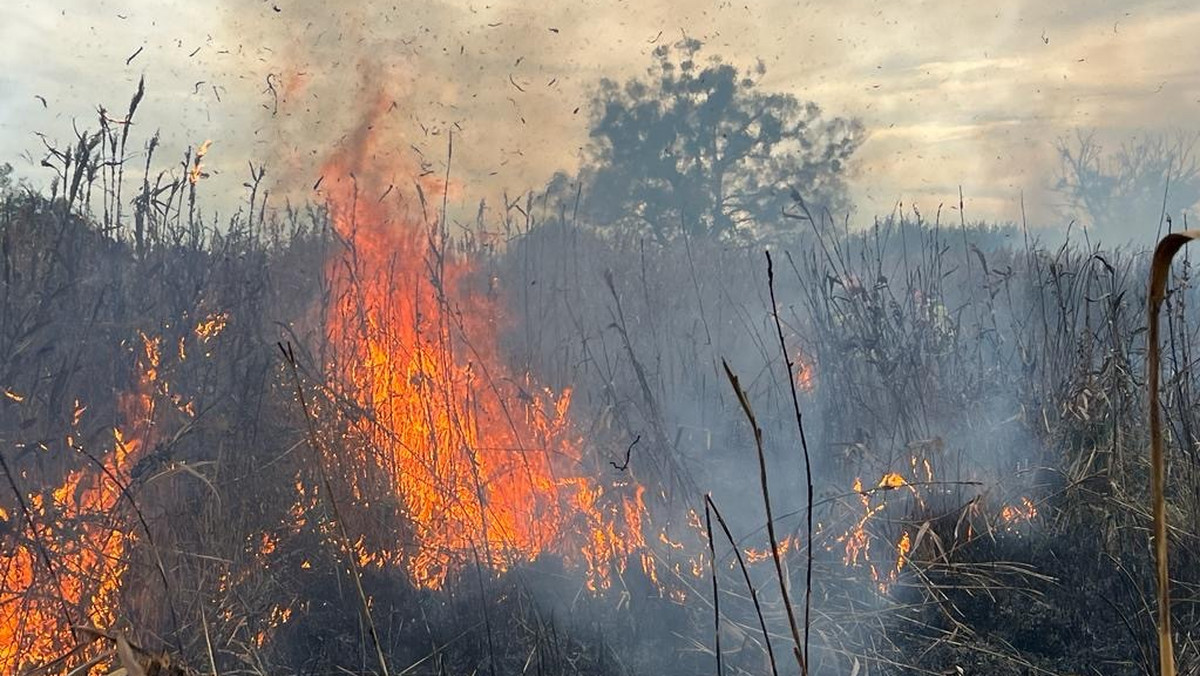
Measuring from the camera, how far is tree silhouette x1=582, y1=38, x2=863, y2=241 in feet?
28.6

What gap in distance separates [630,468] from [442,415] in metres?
0.87

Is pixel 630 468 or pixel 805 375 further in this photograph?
pixel 805 375

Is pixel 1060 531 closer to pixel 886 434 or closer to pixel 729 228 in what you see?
A: pixel 886 434

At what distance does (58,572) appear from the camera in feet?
9.21

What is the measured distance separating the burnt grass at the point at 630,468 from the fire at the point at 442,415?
120 mm

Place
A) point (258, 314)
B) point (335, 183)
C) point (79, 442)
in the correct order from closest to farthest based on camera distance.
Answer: point (79, 442), point (258, 314), point (335, 183)

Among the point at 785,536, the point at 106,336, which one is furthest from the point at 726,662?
the point at 106,336

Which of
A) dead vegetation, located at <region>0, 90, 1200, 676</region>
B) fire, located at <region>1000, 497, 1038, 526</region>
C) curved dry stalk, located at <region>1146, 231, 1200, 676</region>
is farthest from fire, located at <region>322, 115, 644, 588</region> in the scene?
curved dry stalk, located at <region>1146, 231, 1200, 676</region>

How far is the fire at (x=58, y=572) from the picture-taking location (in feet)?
9.12

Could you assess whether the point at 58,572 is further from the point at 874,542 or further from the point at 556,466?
the point at 874,542

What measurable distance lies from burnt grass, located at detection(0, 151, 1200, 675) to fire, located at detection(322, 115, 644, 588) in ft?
0.39

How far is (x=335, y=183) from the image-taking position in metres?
4.51

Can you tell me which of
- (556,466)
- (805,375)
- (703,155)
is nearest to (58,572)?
(556,466)

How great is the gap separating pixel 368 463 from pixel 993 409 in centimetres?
278
